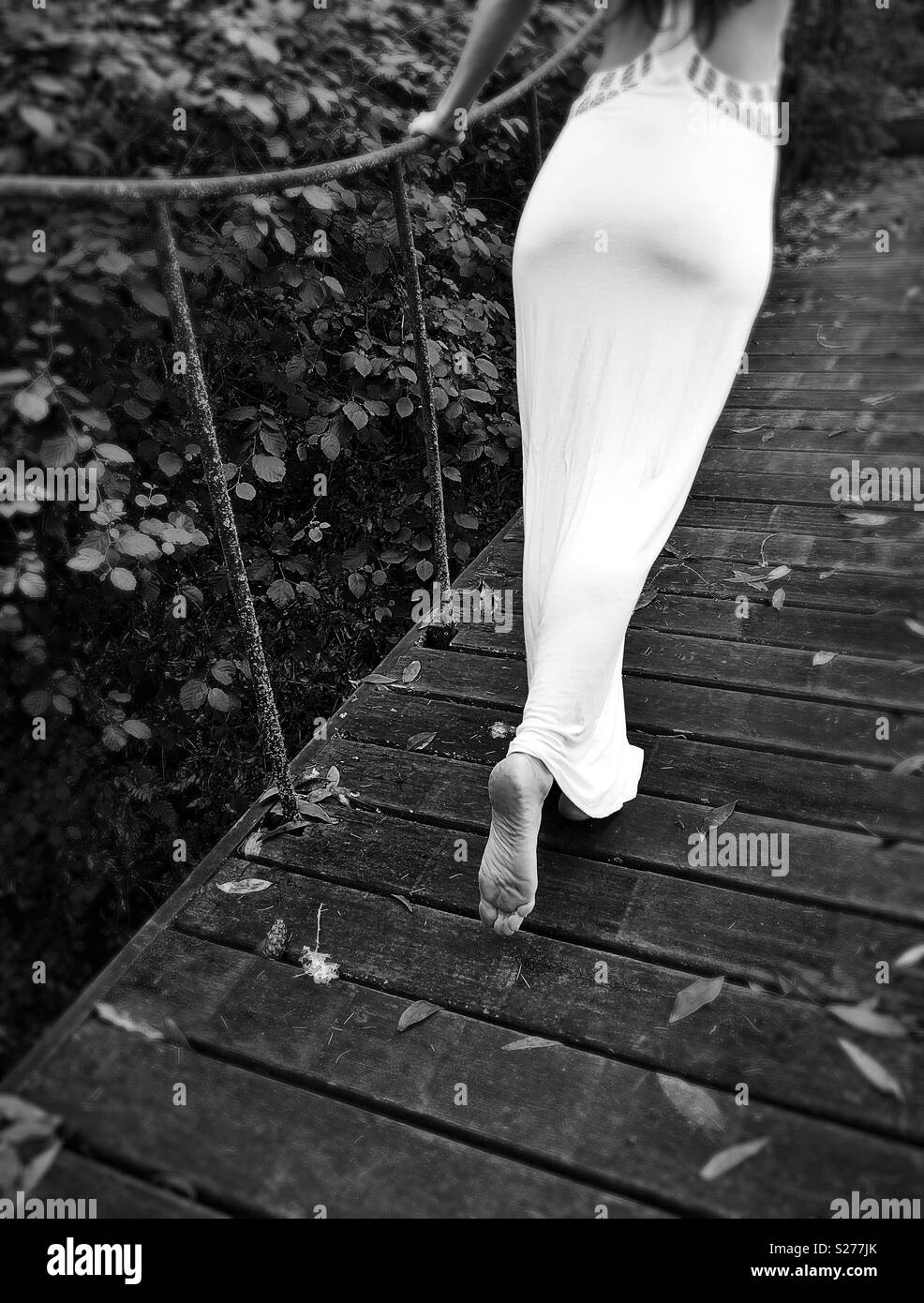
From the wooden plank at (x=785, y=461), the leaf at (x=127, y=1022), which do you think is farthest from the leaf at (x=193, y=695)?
the wooden plank at (x=785, y=461)

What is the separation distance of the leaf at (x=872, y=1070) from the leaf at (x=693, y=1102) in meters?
0.20

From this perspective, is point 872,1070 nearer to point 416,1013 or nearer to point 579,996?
point 579,996

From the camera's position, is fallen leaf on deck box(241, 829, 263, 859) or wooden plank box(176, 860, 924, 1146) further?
fallen leaf on deck box(241, 829, 263, 859)

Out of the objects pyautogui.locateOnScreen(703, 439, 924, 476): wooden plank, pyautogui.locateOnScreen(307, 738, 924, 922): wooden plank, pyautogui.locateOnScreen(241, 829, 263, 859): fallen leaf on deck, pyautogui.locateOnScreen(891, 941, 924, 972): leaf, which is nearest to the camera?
pyautogui.locateOnScreen(891, 941, 924, 972): leaf

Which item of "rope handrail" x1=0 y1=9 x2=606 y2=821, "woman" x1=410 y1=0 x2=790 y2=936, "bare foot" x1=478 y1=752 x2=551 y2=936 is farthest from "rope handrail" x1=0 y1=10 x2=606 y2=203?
"bare foot" x1=478 y1=752 x2=551 y2=936

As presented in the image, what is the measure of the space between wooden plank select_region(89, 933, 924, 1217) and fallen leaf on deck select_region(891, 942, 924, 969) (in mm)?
281

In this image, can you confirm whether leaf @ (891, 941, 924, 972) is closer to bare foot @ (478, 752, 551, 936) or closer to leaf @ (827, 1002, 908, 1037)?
leaf @ (827, 1002, 908, 1037)

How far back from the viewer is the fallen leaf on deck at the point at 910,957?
140 centimetres

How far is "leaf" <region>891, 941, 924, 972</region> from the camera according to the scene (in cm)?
140

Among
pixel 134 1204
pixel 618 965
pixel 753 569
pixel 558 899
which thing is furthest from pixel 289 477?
pixel 134 1204

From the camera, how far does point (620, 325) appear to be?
142cm

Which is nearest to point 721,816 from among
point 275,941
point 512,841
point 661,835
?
point 661,835

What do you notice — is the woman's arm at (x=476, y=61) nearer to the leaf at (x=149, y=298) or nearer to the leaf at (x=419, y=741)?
the leaf at (x=149, y=298)

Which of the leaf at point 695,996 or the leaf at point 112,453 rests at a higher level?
the leaf at point 112,453
